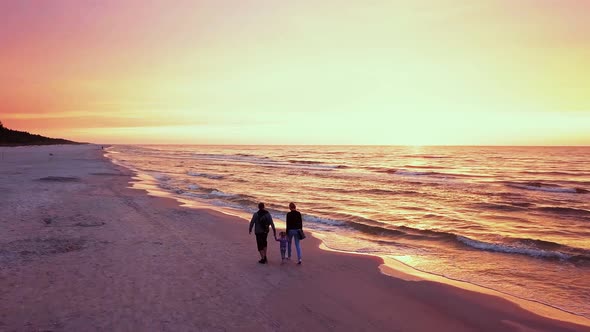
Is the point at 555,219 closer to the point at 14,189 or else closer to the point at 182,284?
the point at 182,284

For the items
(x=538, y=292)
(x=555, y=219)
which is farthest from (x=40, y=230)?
(x=555, y=219)

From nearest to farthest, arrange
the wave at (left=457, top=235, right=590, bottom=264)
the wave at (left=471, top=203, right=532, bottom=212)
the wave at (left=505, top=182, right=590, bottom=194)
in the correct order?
1. the wave at (left=457, top=235, right=590, bottom=264)
2. the wave at (left=471, top=203, right=532, bottom=212)
3. the wave at (left=505, top=182, right=590, bottom=194)

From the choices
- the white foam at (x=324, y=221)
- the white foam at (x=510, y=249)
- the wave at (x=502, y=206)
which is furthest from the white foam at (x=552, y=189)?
the white foam at (x=324, y=221)

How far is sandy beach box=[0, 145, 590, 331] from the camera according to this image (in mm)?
8445

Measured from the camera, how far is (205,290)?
1021cm

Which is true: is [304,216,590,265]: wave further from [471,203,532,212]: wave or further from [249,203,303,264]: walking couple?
[471,203,532,212]: wave

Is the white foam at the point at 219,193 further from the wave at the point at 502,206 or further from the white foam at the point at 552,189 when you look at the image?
the white foam at the point at 552,189

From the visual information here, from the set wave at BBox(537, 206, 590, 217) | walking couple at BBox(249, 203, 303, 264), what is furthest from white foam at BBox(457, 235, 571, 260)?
wave at BBox(537, 206, 590, 217)

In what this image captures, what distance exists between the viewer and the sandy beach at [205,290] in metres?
8.45

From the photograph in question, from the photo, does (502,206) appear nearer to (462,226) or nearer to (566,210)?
(566,210)

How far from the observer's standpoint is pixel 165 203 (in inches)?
974

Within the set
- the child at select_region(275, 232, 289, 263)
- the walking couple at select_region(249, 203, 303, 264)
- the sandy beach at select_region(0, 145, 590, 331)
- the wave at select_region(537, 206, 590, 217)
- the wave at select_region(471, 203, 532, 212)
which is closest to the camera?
the sandy beach at select_region(0, 145, 590, 331)

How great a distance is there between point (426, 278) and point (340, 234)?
21.7 ft

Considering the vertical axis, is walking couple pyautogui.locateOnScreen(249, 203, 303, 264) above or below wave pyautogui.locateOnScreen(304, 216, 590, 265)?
above
